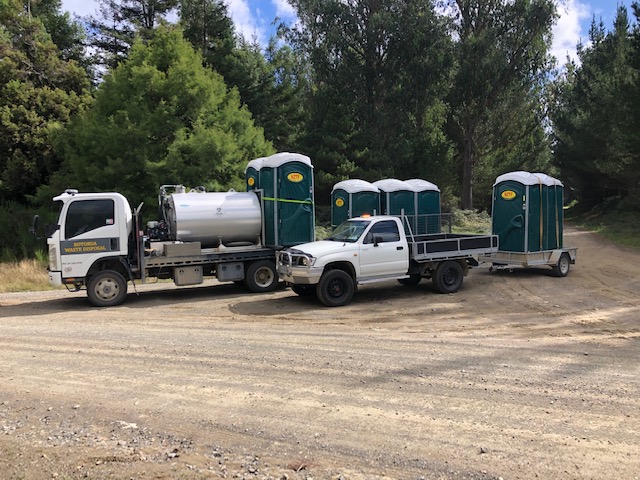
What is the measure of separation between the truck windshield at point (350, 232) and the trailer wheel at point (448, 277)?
2534 millimetres

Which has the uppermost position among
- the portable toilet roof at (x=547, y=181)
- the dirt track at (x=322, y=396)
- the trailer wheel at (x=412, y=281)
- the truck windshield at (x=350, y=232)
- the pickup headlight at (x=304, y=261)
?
the portable toilet roof at (x=547, y=181)

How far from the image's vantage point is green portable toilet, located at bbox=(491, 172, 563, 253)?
54.3 feet

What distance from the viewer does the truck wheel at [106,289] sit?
12570 mm

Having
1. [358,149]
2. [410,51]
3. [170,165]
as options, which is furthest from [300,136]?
[170,165]

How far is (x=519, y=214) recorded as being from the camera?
54.7ft

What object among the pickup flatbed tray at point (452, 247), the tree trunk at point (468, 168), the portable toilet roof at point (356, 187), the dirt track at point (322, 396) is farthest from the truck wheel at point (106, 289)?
the tree trunk at point (468, 168)

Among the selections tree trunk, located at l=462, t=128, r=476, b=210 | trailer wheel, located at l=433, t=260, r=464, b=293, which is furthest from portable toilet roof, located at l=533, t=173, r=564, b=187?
tree trunk, located at l=462, t=128, r=476, b=210

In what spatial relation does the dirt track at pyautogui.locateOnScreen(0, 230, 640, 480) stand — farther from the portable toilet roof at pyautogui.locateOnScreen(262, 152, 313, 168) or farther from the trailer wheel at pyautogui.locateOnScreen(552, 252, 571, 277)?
the trailer wheel at pyautogui.locateOnScreen(552, 252, 571, 277)

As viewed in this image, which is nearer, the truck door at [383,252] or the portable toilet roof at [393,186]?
the truck door at [383,252]

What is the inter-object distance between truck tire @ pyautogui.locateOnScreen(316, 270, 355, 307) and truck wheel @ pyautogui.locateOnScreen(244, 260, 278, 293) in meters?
2.73

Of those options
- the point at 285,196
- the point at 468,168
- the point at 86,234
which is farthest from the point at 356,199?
the point at 468,168

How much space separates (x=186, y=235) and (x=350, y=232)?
439 cm

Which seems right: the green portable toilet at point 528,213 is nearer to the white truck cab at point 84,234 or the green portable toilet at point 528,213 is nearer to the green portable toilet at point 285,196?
the green portable toilet at point 285,196

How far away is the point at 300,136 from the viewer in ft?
114
